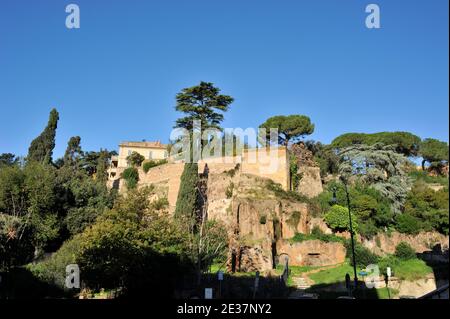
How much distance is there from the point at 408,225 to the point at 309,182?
7859mm

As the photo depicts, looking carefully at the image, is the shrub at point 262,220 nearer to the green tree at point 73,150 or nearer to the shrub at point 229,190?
the shrub at point 229,190

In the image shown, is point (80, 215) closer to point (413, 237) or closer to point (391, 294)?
point (391, 294)

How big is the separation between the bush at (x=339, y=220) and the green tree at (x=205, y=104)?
11.6 m

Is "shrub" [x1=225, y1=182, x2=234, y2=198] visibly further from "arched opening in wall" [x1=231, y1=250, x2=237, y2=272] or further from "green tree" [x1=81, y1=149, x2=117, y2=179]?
"green tree" [x1=81, y1=149, x2=117, y2=179]

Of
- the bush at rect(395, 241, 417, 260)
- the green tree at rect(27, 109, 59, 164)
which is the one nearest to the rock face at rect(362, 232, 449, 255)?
the bush at rect(395, 241, 417, 260)

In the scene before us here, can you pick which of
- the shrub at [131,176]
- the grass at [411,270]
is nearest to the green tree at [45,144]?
the shrub at [131,176]

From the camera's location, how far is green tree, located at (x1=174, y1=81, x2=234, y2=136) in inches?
1286

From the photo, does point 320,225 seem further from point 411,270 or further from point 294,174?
point 411,270

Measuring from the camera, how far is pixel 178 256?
19406mm

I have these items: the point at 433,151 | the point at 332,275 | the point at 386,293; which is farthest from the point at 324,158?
the point at 386,293

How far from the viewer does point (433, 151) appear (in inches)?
1715
